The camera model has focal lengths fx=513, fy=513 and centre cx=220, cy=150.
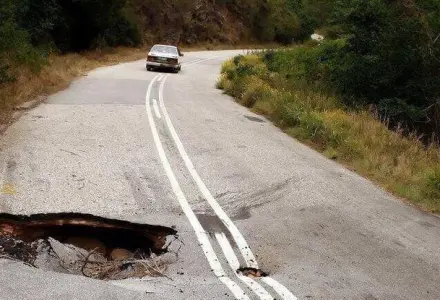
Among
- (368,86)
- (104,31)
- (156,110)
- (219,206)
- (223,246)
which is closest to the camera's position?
(223,246)

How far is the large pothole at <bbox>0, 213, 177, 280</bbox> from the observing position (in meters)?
5.23

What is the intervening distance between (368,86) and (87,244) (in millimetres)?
14215

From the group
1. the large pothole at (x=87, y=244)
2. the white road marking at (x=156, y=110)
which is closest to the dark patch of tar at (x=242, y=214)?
the large pothole at (x=87, y=244)

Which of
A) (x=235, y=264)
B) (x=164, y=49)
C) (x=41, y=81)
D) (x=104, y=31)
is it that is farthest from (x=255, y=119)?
(x=104, y=31)

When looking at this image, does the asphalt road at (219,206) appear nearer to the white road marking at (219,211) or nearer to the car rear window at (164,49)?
the white road marking at (219,211)

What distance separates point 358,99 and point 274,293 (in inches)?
562

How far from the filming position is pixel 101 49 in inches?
1375

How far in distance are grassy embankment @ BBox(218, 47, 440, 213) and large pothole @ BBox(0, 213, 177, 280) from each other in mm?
4741

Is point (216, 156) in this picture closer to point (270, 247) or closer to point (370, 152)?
point (370, 152)

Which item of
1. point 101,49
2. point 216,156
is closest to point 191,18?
point 101,49

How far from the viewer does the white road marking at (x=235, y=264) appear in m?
4.74

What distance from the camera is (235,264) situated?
5.37 metres

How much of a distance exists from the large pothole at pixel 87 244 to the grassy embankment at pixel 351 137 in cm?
474

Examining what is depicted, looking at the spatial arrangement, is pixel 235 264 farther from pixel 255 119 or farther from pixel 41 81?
pixel 41 81
